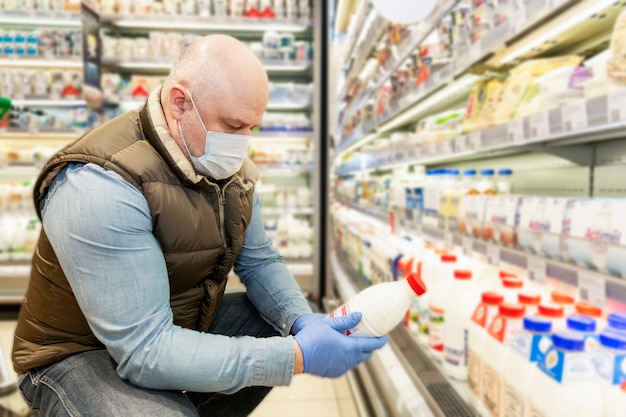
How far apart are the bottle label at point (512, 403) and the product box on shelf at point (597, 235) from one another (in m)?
0.34

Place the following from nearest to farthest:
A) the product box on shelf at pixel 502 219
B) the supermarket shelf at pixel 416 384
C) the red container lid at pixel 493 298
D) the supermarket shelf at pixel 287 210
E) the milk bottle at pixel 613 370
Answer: the milk bottle at pixel 613 370, the red container lid at pixel 493 298, the product box on shelf at pixel 502 219, the supermarket shelf at pixel 416 384, the supermarket shelf at pixel 287 210

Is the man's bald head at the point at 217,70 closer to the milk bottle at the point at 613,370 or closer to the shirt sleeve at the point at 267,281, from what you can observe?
the shirt sleeve at the point at 267,281

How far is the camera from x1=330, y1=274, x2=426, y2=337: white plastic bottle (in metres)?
1.14

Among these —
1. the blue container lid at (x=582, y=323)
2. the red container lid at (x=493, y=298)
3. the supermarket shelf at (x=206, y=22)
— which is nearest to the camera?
the blue container lid at (x=582, y=323)

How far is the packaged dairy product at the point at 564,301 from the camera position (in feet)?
4.21

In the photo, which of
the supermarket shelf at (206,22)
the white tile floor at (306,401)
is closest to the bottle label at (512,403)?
the white tile floor at (306,401)

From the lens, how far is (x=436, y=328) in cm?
182

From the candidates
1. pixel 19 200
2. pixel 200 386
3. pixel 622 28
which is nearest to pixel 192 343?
pixel 200 386

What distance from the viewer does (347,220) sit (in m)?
4.57

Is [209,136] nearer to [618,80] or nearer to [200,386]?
[200,386]

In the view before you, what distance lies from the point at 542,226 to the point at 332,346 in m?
0.66

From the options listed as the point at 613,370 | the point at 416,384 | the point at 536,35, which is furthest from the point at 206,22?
the point at 613,370

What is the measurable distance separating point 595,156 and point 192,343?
139 cm

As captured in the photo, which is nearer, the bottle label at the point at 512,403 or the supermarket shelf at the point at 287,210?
the bottle label at the point at 512,403
